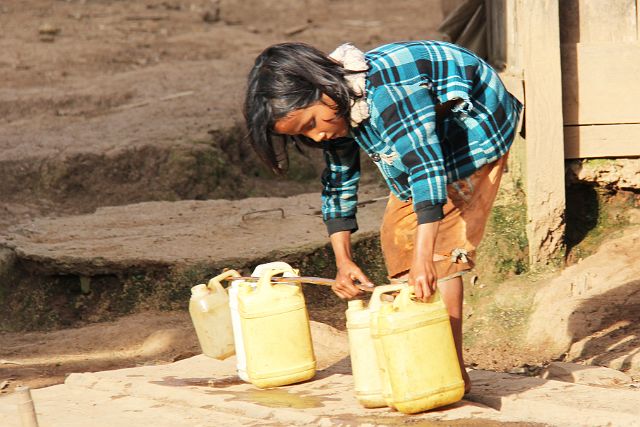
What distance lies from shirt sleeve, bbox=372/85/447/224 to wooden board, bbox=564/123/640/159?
2524 mm

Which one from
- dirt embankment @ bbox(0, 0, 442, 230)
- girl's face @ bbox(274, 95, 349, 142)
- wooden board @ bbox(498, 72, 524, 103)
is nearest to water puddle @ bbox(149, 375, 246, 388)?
girl's face @ bbox(274, 95, 349, 142)

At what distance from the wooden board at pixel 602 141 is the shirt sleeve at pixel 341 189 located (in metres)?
2.17

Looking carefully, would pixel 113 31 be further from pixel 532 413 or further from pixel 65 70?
pixel 532 413

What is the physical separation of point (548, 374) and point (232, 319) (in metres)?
1.49

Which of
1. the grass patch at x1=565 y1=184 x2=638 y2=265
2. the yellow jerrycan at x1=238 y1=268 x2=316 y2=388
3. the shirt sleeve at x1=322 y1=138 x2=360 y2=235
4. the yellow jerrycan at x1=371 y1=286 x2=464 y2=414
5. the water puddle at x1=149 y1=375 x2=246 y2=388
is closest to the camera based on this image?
the yellow jerrycan at x1=371 y1=286 x2=464 y2=414

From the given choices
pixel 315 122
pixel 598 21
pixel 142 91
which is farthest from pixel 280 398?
pixel 142 91

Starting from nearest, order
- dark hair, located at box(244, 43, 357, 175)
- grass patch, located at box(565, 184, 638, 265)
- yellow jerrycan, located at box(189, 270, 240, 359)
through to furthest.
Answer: dark hair, located at box(244, 43, 357, 175)
yellow jerrycan, located at box(189, 270, 240, 359)
grass patch, located at box(565, 184, 638, 265)

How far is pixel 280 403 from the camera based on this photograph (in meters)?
3.78

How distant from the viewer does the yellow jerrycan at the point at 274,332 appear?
3.93m

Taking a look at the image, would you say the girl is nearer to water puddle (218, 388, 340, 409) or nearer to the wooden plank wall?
water puddle (218, 388, 340, 409)

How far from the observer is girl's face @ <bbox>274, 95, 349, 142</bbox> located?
3189mm

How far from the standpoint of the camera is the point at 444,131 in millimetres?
3506

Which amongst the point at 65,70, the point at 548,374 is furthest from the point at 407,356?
the point at 65,70

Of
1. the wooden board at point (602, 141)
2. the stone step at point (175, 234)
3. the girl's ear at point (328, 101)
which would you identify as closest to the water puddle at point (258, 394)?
the girl's ear at point (328, 101)
